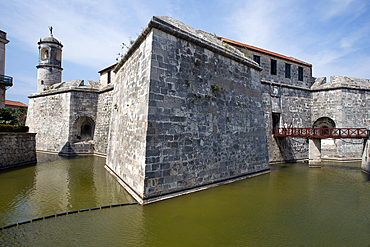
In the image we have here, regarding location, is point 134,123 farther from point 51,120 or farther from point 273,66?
point 51,120

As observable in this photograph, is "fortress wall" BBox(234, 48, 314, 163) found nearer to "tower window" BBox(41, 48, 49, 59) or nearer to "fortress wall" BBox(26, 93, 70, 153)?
"fortress wall" BBox(26, 93, 70, 153)

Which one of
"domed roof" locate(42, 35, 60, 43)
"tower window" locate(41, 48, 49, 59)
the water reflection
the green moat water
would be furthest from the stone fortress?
"domed roof" locate(42, 35, 60, 43)

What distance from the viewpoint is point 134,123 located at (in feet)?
24.8

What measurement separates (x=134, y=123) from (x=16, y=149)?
8408 mm

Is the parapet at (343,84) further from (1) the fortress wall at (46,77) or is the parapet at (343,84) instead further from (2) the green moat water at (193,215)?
(1) the fortress wall at (46,77)

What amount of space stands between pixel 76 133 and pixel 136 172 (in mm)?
11900

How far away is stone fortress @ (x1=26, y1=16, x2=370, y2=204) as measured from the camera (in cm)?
679

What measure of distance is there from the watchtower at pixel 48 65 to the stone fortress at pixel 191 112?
2.02 m

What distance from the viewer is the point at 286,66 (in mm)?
16469

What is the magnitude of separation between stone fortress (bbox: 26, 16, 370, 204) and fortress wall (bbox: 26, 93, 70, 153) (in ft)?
0.28

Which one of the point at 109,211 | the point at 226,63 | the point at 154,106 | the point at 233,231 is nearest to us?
the point at 233,231

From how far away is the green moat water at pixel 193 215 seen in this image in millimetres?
4570

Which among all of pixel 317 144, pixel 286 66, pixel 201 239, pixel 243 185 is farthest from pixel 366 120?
pixel 201 239

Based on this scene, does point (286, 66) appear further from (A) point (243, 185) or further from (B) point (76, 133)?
(B) point (76, 133)
